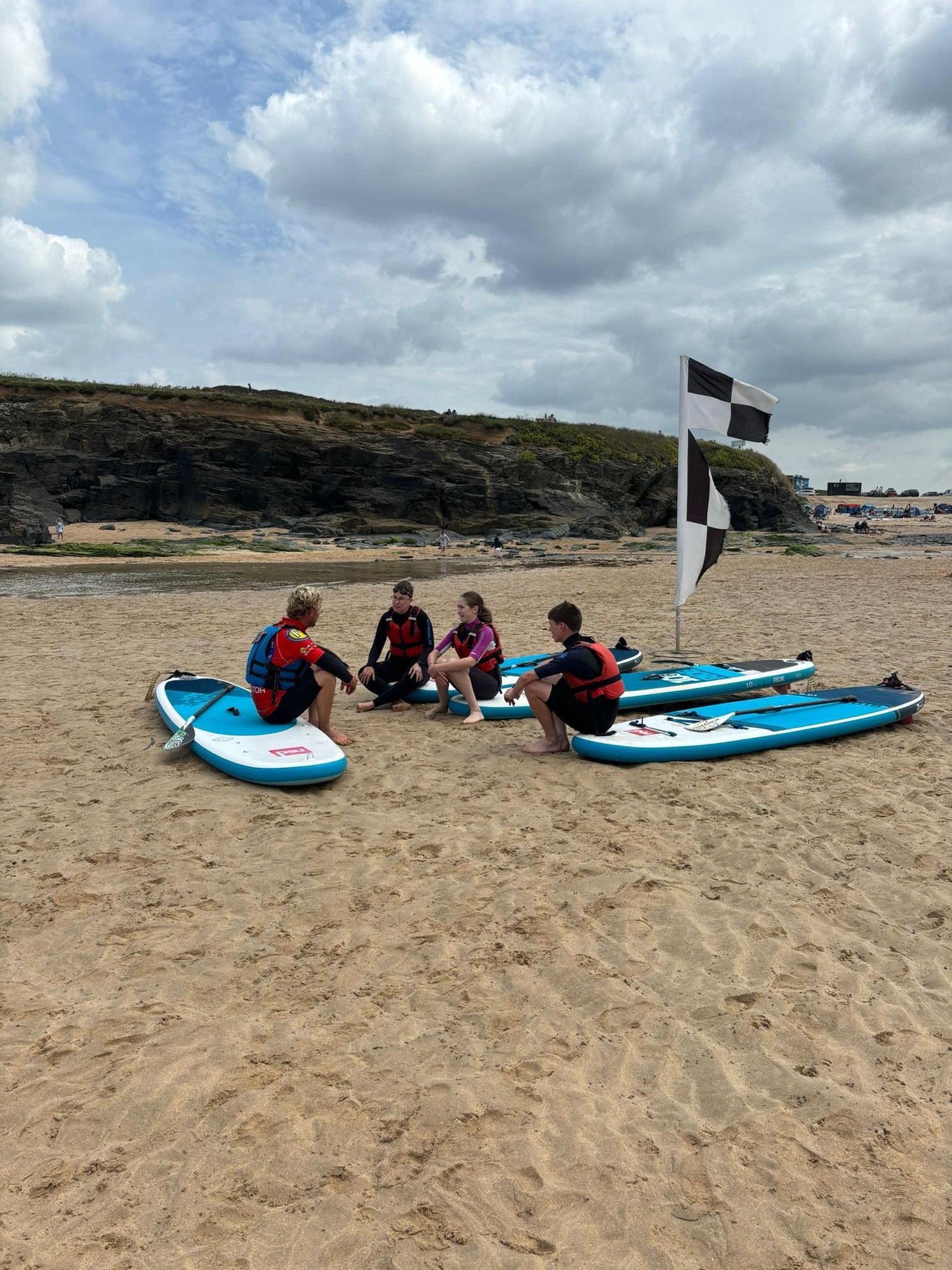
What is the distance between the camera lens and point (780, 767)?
5855mm

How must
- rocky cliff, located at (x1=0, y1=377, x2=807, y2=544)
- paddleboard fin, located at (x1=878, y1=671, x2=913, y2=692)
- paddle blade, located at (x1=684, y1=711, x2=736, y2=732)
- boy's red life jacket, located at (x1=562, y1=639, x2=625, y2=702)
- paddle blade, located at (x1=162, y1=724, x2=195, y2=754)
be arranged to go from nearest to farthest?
paddle blade, located at (x1=162, y1=724, x2=195, y2=754)
boy's red life jacket, located at (x1=562, y1=639, x2=625, y2=702)
paddle blade, located at (x1=684, y1=711, x2=736, y2=732)
paddleboard fin, located at (x1=878, y1=671, x2=913, y2=692)
rocky cliff, located at (x1=0, y1=377, x2=807, y2=544)

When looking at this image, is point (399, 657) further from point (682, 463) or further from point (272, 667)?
point (682, 463)

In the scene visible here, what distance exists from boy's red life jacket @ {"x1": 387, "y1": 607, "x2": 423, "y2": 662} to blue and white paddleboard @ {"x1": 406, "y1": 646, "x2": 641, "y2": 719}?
1.16ft

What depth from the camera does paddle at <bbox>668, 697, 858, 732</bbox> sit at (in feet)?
20.7

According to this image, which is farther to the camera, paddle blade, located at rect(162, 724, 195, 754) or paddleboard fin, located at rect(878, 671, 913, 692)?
paddleboard fin, located at rect(878, 671, 913, 692)

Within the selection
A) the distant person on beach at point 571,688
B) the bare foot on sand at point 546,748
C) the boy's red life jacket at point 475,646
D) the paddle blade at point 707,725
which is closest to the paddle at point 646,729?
the paddle blade at point 707,725

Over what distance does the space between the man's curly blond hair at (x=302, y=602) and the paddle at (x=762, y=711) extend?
9.81ft

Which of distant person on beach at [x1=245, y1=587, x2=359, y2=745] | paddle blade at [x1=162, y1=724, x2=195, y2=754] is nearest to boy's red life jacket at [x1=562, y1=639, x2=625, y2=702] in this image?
distant person on beach at [x1=245, y1=587, x2=359, y2=745]

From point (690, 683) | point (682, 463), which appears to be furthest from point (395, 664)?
point (682, 463)

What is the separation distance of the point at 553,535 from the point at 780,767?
31.8 m

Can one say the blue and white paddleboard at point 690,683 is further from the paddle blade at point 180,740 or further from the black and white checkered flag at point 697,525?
the paddle blade at point 180,740

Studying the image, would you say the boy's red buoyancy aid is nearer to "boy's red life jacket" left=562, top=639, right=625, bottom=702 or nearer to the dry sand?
the dry sand

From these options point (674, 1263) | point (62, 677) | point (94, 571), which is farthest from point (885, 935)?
point (94, 571)

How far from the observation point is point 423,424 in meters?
43.5
